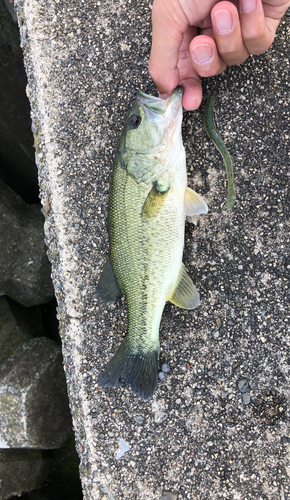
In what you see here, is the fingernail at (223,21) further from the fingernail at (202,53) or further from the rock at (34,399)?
the rock at (34,399)

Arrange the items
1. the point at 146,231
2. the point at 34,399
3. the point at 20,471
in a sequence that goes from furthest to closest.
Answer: the point at 20,471, the point at 34,399, the point at 146,231

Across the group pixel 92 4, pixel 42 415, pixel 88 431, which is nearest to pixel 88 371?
pixel 88 431

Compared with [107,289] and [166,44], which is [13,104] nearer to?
[166,44]

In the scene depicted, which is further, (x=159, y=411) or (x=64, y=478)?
(x=64, y=478)

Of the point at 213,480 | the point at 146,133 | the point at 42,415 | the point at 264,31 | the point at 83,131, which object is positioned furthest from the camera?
the point at 42,415

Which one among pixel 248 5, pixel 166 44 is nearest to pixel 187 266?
pixel 166 44

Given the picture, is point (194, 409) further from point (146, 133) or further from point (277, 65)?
point (277, 65)
